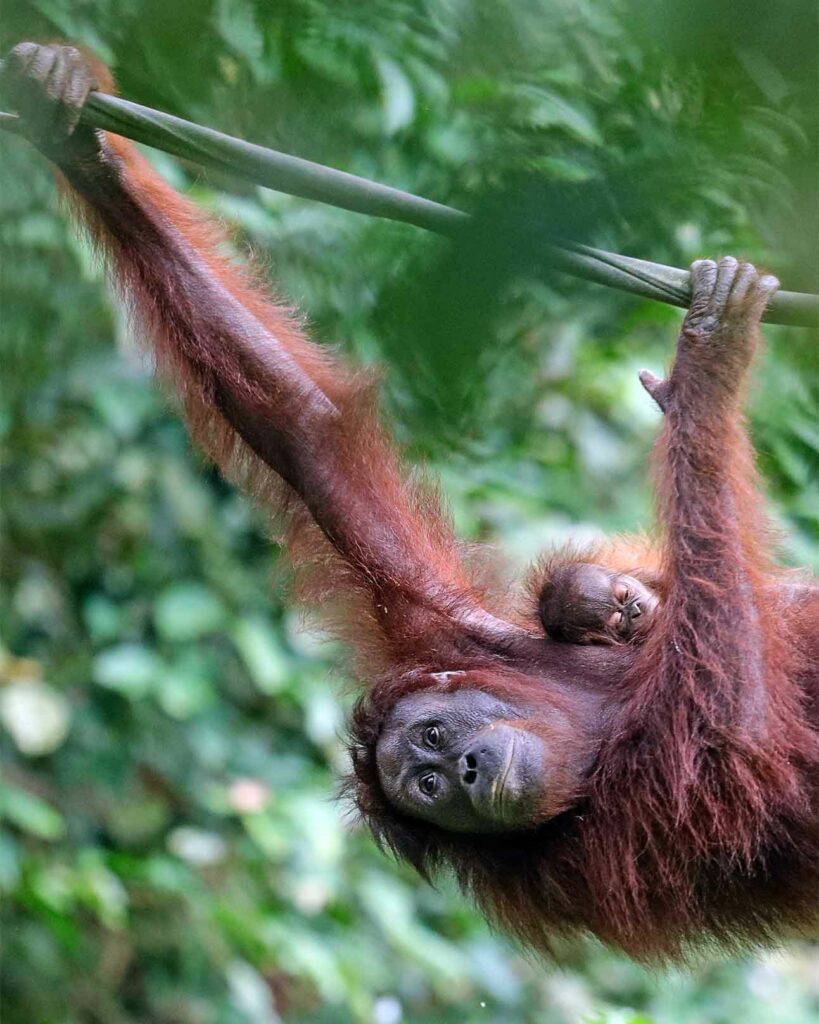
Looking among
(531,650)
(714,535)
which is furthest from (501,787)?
(714,535)

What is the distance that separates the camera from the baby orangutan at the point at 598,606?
10.0 ft

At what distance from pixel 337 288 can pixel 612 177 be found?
0.94 metres

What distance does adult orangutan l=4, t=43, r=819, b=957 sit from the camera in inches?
103

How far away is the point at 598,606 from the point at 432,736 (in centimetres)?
52

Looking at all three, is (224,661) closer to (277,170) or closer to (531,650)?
(531,650)

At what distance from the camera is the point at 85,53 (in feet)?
8.79

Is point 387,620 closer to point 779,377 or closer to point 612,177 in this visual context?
point 779,377

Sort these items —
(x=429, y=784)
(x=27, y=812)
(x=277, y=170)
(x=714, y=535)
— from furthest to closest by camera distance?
(x=27, y=812) < (x=429, y=784) < (x=714, y=535) < (x=277, y=170)

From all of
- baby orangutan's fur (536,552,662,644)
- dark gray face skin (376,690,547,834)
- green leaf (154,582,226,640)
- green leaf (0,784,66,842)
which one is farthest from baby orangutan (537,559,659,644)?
green leaf (0,784,66,842)

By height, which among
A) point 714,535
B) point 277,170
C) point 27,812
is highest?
point 277,170

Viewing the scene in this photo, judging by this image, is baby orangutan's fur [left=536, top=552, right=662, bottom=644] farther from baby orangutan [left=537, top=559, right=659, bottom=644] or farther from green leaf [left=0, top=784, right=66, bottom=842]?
green leaf [left=0, top=784, right=66, bottom=842]

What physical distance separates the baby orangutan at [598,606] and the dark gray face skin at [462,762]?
0.33 meters

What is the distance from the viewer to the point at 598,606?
3.06 metres

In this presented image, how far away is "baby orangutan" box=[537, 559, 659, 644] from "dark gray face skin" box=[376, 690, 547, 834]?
0.33 metres
